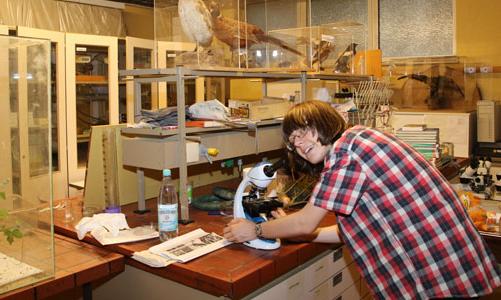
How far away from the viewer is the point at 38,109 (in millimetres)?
1566

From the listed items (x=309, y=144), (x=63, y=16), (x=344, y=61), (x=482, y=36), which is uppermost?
(x=63, y=16)

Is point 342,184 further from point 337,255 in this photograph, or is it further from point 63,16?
point 63,16

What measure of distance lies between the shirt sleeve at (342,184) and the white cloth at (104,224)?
0.95 meters

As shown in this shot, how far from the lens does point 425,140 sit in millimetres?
3375

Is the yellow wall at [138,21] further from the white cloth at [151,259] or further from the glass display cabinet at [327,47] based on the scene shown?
the white cloth at [151,259]

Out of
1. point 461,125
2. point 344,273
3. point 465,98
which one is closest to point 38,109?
point 344,273

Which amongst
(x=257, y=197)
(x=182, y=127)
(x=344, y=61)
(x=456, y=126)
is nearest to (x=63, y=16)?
(x=344, y=61)

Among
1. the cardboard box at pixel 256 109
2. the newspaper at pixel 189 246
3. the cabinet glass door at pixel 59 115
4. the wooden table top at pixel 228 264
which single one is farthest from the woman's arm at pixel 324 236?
the cabinet glass door at pixel 59 115

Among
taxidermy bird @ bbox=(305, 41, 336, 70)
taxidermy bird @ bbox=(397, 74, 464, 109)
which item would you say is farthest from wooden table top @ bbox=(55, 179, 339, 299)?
taxidermy bird @ bbox=(397, 74, 464, 109)

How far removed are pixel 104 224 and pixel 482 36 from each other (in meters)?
3.86

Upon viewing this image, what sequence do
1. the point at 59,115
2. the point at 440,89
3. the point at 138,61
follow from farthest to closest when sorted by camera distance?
1. the point at 440,89
2. the point at 138,61
3. the point at 59,115

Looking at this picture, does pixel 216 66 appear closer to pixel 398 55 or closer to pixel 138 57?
pixel 138 57

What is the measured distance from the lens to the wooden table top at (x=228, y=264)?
5.15 ft

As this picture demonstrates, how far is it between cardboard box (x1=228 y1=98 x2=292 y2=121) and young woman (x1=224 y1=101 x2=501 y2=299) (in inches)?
35.7
